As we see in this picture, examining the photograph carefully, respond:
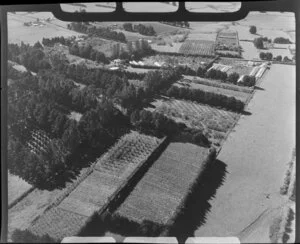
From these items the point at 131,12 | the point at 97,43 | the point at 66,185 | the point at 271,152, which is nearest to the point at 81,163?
the point at 66,185

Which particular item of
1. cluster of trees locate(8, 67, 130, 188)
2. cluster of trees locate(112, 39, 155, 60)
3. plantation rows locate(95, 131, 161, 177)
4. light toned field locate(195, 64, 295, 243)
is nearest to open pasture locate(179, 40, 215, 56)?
cluster of trees locate(112, 39, 155, 60)

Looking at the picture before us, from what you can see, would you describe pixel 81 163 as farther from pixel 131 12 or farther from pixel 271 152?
pixel 131 12

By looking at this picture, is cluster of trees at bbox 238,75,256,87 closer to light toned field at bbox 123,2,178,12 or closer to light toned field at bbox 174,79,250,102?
light toned field at bbox 174,79,250,102

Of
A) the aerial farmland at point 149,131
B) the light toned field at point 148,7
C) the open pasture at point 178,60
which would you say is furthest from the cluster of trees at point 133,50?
the light toned field at point 148,7

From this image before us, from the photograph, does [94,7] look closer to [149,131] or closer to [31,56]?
[149,131]

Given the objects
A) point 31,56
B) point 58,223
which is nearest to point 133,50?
point 31,56

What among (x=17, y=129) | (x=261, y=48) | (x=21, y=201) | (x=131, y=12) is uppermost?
(x=131, y=12)
